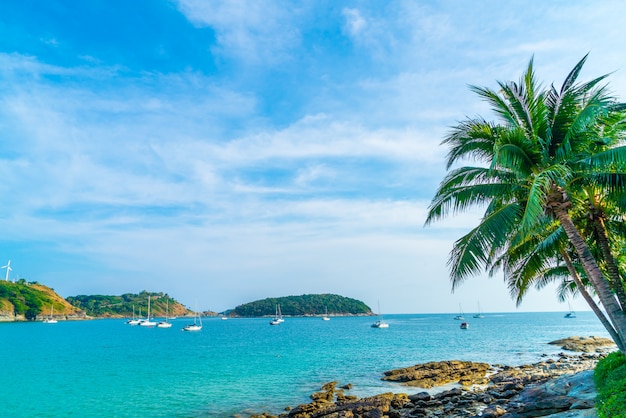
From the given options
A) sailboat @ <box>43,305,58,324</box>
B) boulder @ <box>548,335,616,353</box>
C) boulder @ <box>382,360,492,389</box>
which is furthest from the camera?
sailboat @ <box>43,305,58,324</box>

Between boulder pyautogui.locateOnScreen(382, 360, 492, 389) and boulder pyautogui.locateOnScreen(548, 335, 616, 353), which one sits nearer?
boulder pyautogui.locateOnScreen(382, 360, 492, 389)

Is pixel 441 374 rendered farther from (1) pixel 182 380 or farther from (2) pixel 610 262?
(2) pixel 610 262

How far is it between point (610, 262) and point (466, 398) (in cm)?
1171

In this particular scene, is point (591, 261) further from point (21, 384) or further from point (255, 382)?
point (21, 384)

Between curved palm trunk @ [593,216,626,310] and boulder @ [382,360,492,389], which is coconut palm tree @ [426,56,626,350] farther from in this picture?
boulder @ [382,360,492,389]

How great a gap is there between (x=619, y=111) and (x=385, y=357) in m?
36.8

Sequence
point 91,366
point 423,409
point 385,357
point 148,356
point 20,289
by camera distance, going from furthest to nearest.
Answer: point 20,289, point 148,356, point 385,357, point 91,366, point 423,409

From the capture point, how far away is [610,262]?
33.6 feet

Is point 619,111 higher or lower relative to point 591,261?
higher

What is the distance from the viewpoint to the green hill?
13638 cm

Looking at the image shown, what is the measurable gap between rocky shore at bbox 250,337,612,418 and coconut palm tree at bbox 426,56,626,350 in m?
3.96

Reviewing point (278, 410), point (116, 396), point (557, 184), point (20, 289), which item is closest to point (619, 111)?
point (557, 184)

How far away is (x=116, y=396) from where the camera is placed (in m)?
23.9

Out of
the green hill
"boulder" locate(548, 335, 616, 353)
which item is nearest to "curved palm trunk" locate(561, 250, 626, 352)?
"boulder" locate(548, 335, 616, 353)
